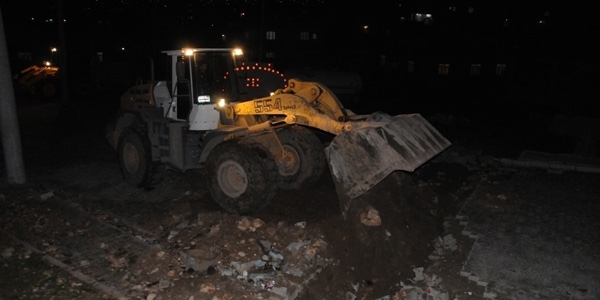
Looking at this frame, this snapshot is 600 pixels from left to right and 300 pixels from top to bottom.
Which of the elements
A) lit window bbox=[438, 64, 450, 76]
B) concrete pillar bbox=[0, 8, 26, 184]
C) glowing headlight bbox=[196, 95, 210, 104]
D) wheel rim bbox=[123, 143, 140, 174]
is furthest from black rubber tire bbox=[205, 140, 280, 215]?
lit window bbox=[438, 64, 450, 76]

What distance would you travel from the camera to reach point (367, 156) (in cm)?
658

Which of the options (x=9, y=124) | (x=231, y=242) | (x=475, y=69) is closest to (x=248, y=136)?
(x=231, y=242)

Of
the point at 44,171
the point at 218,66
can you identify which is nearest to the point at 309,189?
the point at 218,66

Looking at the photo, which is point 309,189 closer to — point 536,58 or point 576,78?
point 576,78

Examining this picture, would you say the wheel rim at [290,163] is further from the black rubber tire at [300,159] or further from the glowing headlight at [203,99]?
the glowing headlight at [203,99]

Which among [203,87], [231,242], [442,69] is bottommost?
[231,242]

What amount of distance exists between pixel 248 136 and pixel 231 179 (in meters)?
0.73

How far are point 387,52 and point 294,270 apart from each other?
1247 inches

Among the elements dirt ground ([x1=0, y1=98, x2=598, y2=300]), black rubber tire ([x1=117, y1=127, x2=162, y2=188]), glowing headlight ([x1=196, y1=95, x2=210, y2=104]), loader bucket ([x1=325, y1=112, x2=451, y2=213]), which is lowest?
dirt ground ([x1=0, y1=98, x2=598, y2=300])

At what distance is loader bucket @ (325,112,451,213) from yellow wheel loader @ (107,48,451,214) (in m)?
0.01

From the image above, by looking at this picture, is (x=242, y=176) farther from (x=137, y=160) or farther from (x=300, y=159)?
(x=137, y=160)

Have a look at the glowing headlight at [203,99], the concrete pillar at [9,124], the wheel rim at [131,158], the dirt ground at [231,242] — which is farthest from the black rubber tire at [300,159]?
the concrete pillar at [9,124]

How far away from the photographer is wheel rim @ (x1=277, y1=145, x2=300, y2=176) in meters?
8.52

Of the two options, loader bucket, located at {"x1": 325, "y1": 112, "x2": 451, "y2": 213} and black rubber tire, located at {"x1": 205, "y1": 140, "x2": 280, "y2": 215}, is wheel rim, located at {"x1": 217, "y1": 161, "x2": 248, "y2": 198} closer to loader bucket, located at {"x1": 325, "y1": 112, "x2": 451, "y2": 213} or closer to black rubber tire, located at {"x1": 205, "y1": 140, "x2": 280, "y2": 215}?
black rubber tire, located at {"x1": 205, "y1": 140, "x2": 280, "y2": 215}
